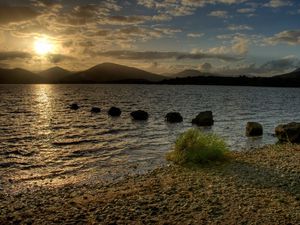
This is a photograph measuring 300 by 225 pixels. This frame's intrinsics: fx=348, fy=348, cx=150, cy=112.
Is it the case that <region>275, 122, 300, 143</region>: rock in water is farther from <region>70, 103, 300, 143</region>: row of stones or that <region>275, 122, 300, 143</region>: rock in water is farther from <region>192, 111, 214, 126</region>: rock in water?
<region>192, 111, 214, 126</region>: rock in water

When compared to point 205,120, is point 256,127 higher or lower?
higher

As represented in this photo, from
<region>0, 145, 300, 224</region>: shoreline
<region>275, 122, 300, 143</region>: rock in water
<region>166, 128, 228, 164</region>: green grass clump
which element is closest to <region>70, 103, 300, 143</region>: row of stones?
<region>275, 122, 300, 143</region>: rock in water

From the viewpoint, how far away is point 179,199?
12.8 metres

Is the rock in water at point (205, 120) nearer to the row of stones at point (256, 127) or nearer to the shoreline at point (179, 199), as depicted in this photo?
the row of stones at point (256, 127)

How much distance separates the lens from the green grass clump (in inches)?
768

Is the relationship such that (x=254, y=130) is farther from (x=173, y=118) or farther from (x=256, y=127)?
(x=173, y=118)

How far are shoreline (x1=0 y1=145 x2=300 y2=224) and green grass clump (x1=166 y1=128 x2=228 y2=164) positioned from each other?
4.53 ft

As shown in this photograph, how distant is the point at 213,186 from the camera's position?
1437cm

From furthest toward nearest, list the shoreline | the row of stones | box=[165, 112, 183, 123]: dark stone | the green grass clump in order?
box=[165, 112, 183, 123]: dark stone → the row of stones → the green grass clump → the shoreline

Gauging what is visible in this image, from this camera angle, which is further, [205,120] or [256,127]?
[205,120]

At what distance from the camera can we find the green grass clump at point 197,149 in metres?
19.5

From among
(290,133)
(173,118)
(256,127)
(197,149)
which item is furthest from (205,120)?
(197,149)

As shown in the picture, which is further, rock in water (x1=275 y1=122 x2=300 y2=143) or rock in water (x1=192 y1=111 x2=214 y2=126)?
rock in water (x1=192 y1=111 x2=214 y2=126)

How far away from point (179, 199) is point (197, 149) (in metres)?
7.26
